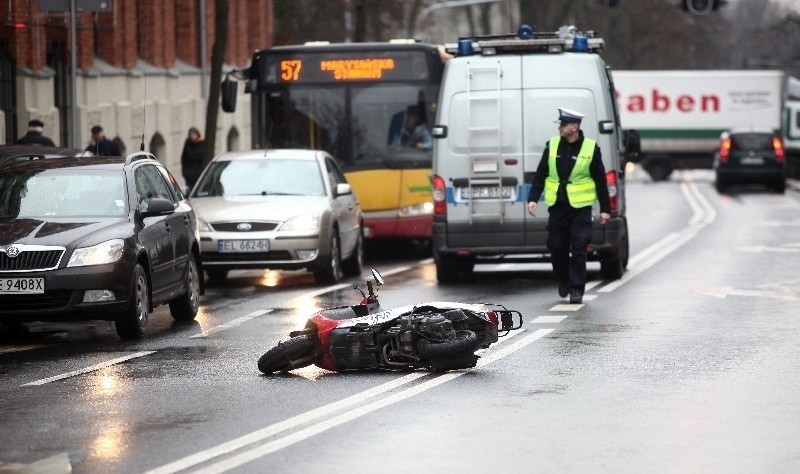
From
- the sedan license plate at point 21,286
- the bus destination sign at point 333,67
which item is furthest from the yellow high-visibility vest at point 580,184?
the bus destination sign at point 333,67

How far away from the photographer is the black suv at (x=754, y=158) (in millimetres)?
50656

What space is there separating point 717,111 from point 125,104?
91.5 feet

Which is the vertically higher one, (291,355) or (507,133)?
(507,133)

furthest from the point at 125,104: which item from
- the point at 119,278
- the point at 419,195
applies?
the point at 119,278

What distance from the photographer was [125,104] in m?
38.7

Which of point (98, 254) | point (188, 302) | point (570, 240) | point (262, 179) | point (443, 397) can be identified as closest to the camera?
point (443, 397)

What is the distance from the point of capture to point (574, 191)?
55.0 feet

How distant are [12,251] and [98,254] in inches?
25.0

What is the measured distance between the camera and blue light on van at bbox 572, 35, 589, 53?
19219mm

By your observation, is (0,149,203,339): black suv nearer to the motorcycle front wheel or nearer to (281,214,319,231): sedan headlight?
the motorcycle front wheel

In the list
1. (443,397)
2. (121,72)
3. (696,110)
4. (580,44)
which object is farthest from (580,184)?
(696,110)

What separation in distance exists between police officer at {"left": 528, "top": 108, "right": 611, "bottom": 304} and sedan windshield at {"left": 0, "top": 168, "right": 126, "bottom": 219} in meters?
3.94

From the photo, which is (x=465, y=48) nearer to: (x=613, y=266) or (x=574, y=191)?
(x=613, y=266)

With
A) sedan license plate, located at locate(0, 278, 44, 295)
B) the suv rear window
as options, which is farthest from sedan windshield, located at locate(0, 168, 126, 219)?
the suv rear window
